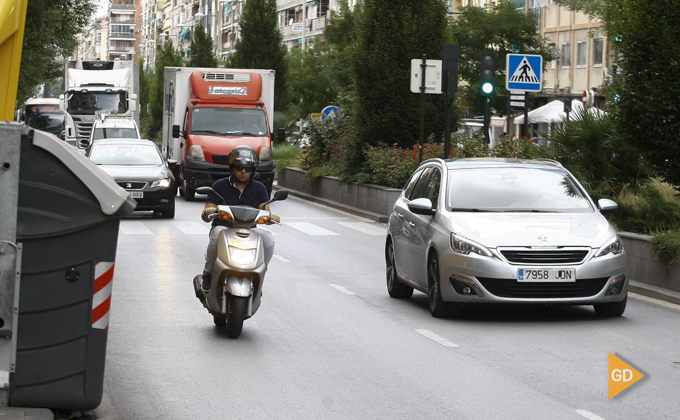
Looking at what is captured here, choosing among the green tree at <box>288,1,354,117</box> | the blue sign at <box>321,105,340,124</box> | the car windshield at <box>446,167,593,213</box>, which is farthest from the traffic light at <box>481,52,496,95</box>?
the green tree at <box>288,1,354,117</box>

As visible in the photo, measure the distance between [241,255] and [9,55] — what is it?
7.92 feet

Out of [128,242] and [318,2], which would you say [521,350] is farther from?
[318,2]

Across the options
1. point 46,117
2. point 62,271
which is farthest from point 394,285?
point 46,117

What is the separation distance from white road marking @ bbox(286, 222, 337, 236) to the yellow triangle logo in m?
12.8

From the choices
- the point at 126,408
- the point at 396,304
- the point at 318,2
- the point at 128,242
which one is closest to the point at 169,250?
the point at 128,242

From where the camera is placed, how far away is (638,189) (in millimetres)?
17625

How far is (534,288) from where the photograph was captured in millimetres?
10531

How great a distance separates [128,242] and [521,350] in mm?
10647

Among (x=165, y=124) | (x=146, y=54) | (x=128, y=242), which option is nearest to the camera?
(x=128, y=242)

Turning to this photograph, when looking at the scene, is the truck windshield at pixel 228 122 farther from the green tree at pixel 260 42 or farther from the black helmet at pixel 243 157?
the green tree at pixel 260 42

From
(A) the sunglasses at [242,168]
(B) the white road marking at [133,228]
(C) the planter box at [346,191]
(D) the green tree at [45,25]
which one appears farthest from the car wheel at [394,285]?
(D) the green tree at [45,25]

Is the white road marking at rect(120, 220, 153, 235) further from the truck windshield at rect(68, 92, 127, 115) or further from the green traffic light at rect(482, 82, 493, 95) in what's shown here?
the truck windshield at rect(68, 92, 127, 115)

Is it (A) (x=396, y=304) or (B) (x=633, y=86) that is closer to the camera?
(A) (x=396, y=304)

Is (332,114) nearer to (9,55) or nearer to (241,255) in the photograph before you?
(241,255)
